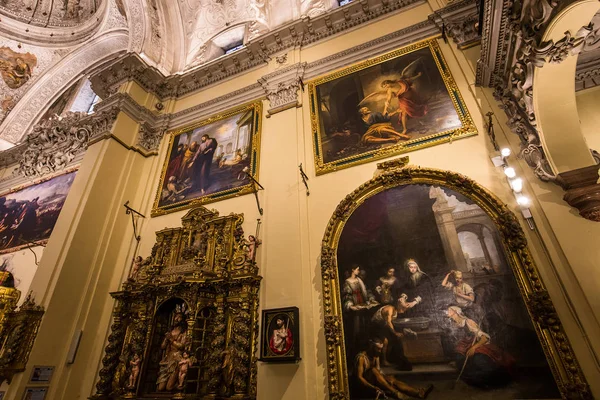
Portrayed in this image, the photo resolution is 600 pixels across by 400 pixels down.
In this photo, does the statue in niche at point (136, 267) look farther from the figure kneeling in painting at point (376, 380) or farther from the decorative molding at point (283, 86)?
the figure kneeling in painting at point (376, 380)

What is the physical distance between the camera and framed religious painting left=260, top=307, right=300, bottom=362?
485 cm

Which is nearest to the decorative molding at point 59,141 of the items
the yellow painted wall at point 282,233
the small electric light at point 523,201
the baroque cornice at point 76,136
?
the baroque cornice at point 76,136

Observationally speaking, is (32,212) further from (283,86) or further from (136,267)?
(283,86)

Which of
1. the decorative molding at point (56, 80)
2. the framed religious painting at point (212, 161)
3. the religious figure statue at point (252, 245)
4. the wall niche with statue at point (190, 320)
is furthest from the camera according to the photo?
the decorative molding at point (56, 80)

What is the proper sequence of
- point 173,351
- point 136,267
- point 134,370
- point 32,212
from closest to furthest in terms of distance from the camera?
point 134,370, point 173,351, point 136,267, point 32,212

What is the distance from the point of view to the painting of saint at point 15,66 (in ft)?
42.8

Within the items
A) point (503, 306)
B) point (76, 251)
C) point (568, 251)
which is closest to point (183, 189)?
point (76, 251)

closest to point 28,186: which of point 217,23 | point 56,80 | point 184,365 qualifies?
point 56,80

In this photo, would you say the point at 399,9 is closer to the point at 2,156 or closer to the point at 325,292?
the point at 325,292

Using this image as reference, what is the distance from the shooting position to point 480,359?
12.8 feet

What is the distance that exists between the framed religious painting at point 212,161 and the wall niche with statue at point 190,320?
73 centimetres

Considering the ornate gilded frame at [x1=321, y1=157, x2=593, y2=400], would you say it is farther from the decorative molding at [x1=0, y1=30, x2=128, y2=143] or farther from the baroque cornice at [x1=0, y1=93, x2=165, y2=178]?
the decorative molding at [x1=0, y1=30, x2=128, y2=143]

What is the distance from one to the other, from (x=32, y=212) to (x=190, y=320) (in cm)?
716

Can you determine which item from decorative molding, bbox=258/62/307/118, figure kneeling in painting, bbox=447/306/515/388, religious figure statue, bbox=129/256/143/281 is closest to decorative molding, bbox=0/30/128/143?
decorative molding, bbox=258/62/307/118
